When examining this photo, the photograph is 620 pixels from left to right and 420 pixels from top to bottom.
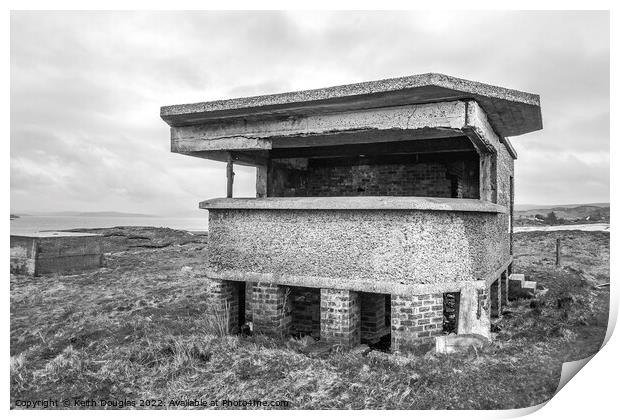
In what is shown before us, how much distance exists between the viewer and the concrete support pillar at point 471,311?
5.66 m

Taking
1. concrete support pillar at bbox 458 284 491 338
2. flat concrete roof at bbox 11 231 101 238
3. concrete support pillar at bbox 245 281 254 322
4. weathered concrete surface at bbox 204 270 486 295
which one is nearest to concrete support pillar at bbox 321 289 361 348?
weathered concrete surface at bbox 204 270 486 295

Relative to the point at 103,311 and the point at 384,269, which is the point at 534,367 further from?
the point at 103,311

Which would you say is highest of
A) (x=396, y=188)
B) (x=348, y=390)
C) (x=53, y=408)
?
(x=396, y=188)

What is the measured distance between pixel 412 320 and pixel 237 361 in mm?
2184

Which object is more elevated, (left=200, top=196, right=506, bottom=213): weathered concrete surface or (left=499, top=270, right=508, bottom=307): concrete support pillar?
(left=200, top=196, right=506, bottom=213): weathered concrete surface

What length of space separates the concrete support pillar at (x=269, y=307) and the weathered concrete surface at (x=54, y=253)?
3.00 meters

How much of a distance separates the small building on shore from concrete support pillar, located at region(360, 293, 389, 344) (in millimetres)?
17

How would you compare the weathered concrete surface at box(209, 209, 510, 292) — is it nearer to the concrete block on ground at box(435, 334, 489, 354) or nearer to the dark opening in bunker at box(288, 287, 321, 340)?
the concrete block on ground at box(435, 334, 489, 354)

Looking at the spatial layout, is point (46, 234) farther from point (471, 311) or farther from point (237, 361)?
point (471, 311)

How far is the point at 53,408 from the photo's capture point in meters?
4.59

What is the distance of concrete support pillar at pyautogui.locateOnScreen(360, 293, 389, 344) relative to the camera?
6.82 meters

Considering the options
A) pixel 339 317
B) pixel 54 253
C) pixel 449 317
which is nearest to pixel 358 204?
pixel 339 317

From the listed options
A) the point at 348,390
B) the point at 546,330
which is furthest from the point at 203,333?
the point at 546,330

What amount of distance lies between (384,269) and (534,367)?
2.01 metres
